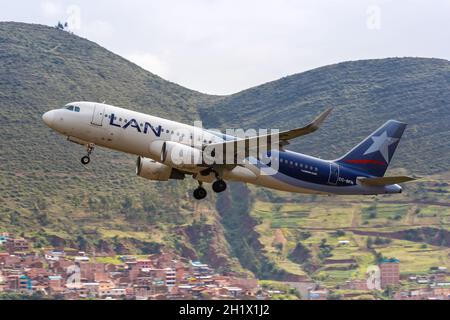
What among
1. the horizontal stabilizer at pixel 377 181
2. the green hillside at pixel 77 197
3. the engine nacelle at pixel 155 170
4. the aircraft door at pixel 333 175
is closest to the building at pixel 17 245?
the green hillside at pixel 77 197

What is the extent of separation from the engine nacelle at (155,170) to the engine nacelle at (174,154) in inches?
130

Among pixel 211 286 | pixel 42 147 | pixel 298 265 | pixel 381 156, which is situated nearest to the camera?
pixel 381 156

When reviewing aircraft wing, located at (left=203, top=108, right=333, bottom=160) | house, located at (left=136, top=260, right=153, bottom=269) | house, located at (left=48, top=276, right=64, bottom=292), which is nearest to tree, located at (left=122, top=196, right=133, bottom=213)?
house, located at (left=136, top=260, right=153, bottom=269)

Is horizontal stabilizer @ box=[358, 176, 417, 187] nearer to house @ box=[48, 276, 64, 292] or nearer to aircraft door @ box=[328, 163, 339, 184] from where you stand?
aircraft door @ box=[328, 163, 339, 184]

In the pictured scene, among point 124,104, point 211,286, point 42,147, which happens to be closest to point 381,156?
point 211,286

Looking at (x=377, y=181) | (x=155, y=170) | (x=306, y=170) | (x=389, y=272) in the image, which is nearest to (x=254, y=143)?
(x=306, y=170)

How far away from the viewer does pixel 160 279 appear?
107375 mm

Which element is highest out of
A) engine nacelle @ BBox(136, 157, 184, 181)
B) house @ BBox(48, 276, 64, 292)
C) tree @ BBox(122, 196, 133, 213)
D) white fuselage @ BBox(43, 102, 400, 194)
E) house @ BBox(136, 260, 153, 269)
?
tree @ BBox(122, 196, 133, 213)

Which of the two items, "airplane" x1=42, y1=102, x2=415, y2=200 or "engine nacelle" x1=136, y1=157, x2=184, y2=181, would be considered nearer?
"airplane" x1=42, y1=102, x2=415, y2=200

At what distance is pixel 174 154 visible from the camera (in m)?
50.2

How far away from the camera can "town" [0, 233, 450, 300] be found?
98938 millimetres

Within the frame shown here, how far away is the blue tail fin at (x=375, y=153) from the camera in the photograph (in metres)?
58.9
